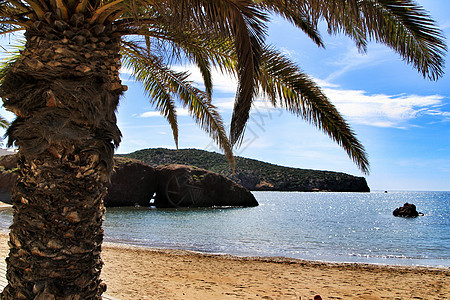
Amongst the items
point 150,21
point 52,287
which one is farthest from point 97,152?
point 150,21

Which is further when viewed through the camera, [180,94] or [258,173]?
[258,173]

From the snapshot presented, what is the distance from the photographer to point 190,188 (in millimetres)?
33406

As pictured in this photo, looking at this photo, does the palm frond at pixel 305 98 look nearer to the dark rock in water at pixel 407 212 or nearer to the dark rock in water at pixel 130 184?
the dark rock in water at pixel 130 184

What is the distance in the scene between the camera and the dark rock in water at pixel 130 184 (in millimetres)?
31875

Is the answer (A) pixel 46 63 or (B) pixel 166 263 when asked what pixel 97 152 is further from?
(B) pixel 166 263

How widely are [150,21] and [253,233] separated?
16.2 m

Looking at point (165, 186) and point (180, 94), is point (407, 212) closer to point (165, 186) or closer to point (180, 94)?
point (165, 186)

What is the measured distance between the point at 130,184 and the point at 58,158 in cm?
3020

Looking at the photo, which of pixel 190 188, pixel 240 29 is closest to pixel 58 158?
pixel 240 29

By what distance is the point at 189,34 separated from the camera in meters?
5.17

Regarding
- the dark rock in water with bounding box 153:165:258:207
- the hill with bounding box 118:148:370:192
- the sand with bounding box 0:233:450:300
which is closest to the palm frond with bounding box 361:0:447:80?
the sand with bounding box 0:233:450:300

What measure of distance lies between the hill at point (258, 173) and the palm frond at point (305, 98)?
116ft

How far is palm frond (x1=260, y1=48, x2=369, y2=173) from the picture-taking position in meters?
→ 4.07

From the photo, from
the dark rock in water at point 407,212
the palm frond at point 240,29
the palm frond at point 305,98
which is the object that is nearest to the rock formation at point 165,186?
the dark rock in water at point 407,212
